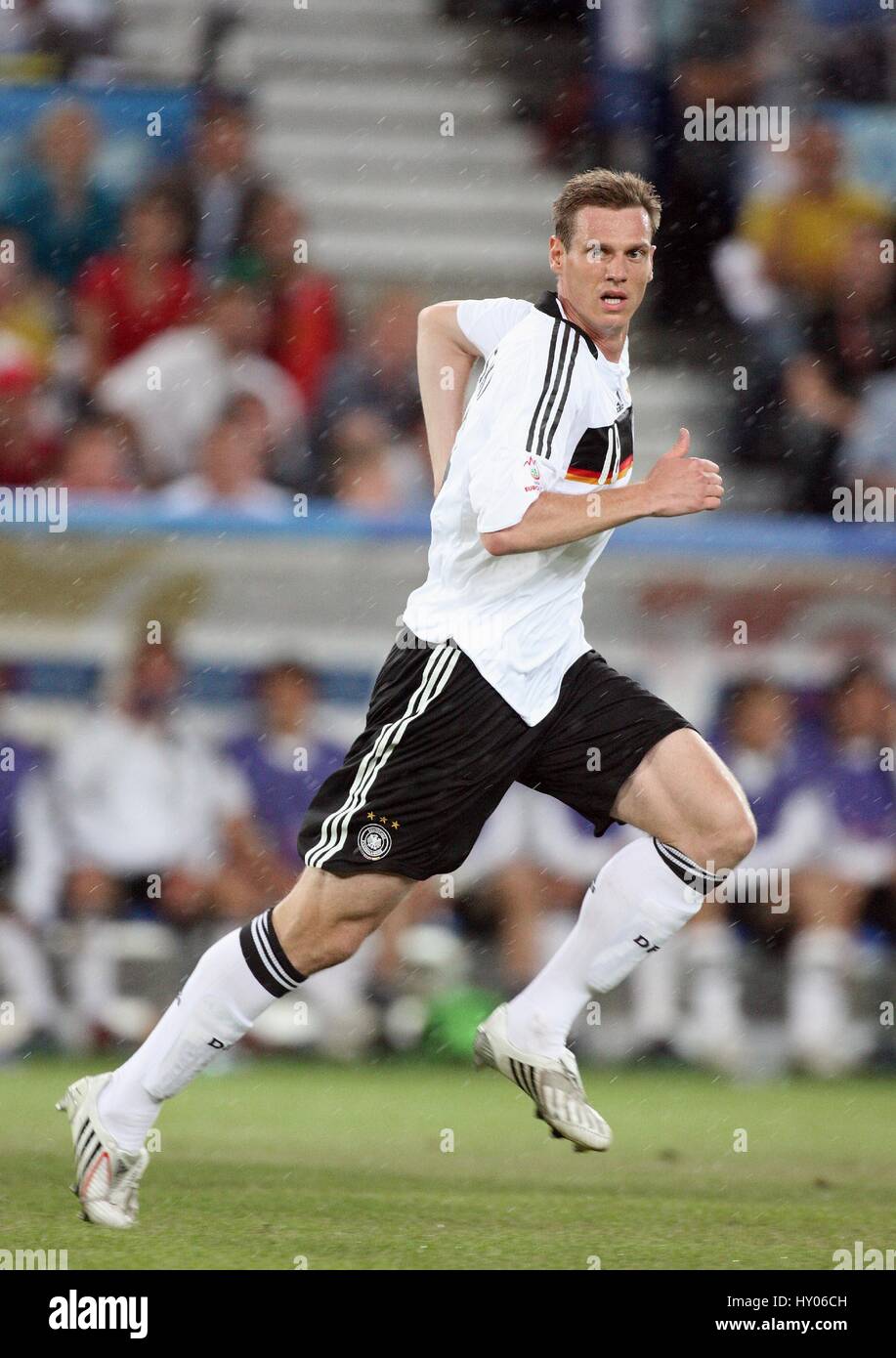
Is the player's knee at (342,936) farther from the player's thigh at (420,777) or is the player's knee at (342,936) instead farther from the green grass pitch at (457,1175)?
the green grass pitch at (457,1175)

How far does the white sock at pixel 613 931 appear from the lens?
4.12 metres

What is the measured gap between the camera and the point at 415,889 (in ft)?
22.7

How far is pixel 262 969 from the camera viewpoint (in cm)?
396

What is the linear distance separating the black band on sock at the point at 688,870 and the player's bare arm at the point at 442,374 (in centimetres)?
90

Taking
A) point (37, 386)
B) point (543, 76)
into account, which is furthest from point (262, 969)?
point (543, 76)

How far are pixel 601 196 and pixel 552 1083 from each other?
5.94 ft

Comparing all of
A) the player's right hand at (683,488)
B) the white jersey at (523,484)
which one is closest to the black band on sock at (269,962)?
the white jersey at (523,484)

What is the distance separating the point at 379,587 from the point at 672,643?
1069 millimetres

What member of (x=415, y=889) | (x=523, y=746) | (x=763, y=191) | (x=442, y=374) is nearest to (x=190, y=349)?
(x=415, y=889)

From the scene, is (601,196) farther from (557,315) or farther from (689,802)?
(689,802)

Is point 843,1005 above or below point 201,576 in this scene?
below

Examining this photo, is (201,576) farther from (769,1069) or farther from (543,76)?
(543,76)

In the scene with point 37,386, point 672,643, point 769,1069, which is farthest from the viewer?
point 37,386

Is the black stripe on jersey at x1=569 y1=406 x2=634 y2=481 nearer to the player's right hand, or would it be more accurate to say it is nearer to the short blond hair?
the player's right hand
